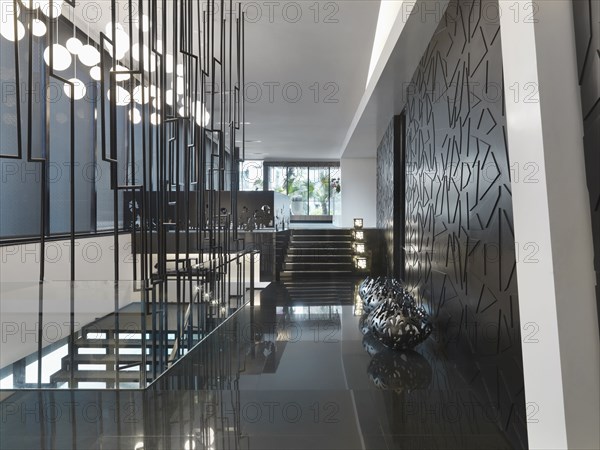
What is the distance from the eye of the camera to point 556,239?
5.47ft

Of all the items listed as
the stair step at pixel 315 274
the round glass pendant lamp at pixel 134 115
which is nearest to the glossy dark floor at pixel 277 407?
the round glass pendant lamp at pixel 134 115

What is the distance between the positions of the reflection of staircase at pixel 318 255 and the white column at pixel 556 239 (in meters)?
7.38

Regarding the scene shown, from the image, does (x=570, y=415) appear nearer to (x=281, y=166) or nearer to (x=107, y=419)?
(x=107, y=419)

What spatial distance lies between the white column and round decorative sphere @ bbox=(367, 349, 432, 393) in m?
1.27

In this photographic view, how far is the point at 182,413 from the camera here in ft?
8.27

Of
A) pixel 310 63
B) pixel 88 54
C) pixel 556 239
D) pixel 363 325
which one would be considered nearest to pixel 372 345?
pixel 363 325

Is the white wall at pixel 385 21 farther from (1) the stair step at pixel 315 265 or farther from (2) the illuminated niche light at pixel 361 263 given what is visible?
(1) the stair step at pixel 315 265

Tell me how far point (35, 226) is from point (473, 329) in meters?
4.41

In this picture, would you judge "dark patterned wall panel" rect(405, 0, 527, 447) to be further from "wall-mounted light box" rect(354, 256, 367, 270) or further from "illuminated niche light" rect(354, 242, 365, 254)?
"illuminated niche light" rect(354, 242, 365, 254)

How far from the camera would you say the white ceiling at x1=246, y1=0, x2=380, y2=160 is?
5.96 metres

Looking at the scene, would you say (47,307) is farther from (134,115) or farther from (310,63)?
(310,63)

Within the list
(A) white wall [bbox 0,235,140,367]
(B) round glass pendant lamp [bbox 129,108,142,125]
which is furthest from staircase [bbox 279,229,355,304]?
(A) white wall [bbox 0,235,140,367]

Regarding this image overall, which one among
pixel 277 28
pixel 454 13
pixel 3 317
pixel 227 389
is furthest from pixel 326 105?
pixel 3 317

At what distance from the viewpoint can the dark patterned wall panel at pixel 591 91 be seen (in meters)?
1.65
